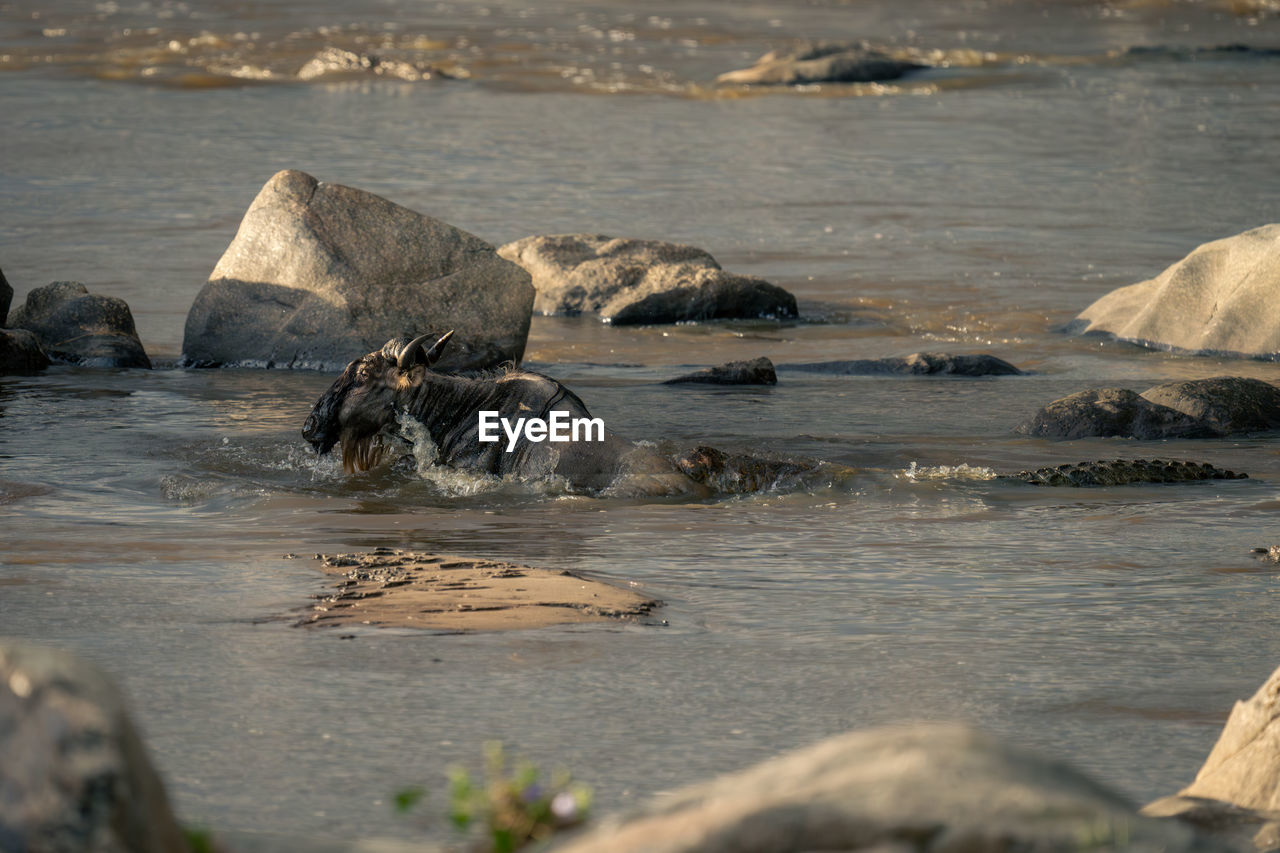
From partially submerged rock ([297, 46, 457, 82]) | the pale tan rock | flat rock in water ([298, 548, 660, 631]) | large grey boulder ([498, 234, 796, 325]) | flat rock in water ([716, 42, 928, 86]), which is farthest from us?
partially submerged rock ([297, 46, 457, 82])

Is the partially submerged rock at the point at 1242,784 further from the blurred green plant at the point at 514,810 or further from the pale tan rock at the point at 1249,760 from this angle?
the blurred green plant at the point at 514,810

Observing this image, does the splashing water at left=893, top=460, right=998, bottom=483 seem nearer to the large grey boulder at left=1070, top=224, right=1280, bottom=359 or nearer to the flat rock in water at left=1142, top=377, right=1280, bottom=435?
the flat rock in water at left=1142, top=377, right=1280, bottom=435

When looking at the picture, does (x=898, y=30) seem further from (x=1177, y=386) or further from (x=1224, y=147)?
(x=1177, y=386)

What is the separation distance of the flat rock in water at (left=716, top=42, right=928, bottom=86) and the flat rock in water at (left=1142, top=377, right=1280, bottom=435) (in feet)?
78.9

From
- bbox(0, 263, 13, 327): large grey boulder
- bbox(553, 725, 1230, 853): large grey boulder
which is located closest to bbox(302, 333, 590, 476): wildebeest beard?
bbox(0, 263, 13, 327): large grey boulder

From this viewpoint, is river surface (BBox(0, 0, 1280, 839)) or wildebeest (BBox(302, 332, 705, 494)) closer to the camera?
river surface (BBox(0, 0, 1280, 839))

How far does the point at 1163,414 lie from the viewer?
1062 centimetres

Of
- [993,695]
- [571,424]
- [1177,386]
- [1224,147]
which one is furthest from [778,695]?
[1224,147]

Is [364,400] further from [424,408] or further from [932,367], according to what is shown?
[932,367]

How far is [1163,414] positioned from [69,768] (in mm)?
8990

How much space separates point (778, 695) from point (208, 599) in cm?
234

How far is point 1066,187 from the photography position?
2286 centimetres
